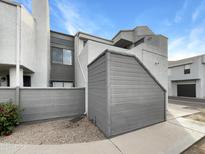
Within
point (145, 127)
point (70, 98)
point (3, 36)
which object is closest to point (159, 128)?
point (145, 127)

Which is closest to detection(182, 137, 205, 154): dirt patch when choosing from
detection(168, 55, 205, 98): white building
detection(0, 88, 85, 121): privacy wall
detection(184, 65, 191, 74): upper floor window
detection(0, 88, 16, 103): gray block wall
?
detection(0, 88, 85, 121): privacy wall

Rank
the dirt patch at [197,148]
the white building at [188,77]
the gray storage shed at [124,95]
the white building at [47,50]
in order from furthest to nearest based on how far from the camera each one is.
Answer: the white building at [188,77]
the white building at [47,50]
the gray storage shed at [124,95]
the dirt patch at [197,148]

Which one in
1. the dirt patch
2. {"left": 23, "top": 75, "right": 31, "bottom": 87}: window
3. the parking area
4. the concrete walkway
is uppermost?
{"left": 23, "top": 75, "right": 31, "bottom": 87}: window

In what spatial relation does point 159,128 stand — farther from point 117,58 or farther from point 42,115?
point 42,115

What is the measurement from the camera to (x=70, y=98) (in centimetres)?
603

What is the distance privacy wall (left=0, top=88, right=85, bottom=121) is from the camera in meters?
5.04

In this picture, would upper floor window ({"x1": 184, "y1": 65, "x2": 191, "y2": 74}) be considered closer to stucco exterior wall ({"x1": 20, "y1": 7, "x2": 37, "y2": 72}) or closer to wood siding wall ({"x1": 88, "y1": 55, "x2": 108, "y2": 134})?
wood siding wall ({"x1": 88, "y1": 55, "x2": 108, "y2": 134})

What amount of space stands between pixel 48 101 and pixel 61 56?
19.8ft

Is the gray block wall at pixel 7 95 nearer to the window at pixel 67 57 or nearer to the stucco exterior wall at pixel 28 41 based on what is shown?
the stucco exterior wall at pixel 28 41

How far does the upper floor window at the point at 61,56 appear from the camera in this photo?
1021cm

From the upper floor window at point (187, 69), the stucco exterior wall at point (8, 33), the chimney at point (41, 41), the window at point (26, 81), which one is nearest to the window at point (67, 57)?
the chimney at point (41, 41)

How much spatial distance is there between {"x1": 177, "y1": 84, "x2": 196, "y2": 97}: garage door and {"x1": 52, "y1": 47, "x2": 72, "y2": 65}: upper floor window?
806 inches

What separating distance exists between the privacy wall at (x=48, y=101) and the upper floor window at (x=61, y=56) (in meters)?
5.34

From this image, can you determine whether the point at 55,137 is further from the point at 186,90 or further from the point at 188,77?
the point at 186,90
